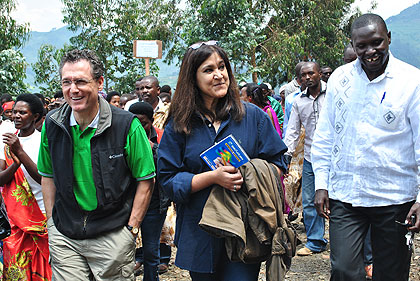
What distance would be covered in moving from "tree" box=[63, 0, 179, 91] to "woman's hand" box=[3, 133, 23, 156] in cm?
2297

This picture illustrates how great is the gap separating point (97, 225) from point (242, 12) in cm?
1553

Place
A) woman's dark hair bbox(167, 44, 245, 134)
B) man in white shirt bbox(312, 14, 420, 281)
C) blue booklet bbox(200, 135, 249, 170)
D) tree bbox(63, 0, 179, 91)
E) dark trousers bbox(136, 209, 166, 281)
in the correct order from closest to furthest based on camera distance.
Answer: blue booklet bbox(200, 135, 249, 170) → woman's dark hair bbox(167, 44, 245, 134) → man in white shirt bbox(312, 14, 420, 281) → dark trousers bbox(136, 209, 166, 281) → tree bbox(63, 0, 179, 91)

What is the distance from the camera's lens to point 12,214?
4406 mm

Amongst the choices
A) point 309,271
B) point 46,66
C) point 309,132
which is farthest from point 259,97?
point 46,66

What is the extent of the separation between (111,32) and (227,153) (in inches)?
1009

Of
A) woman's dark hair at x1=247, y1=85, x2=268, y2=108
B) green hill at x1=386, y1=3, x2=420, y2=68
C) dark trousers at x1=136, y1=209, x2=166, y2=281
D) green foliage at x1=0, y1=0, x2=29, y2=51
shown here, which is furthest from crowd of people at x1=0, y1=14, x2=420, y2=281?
green hill at x1=386, y1=3, x2=420, y2=68

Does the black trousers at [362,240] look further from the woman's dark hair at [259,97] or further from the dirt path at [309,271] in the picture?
the woman's dark hair at [259,97]

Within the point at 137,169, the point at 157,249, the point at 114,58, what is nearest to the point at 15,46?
the point at 114,58

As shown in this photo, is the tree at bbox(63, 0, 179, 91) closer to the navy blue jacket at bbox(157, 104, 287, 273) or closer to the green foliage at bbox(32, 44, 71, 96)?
the green foliage at bbox(32, 44, 71, 96)

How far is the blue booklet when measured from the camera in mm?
2949

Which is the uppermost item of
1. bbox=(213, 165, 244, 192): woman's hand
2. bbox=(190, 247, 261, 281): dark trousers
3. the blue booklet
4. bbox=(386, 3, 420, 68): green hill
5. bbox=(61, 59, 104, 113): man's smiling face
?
bbox=(386, 3, 420, 68): green hill

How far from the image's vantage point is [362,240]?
3521 millimetres

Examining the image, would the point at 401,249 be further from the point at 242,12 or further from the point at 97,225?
the point at 242,12

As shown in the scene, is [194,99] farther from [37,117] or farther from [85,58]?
[37,117]
